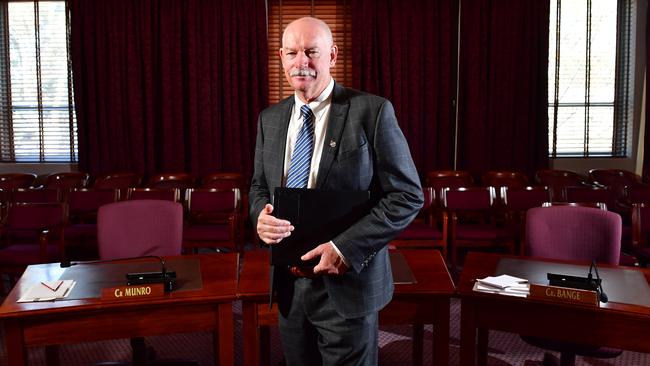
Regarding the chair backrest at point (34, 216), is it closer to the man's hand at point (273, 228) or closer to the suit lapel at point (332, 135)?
the man's hand at point (273, 228)

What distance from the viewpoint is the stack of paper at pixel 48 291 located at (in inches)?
95.7

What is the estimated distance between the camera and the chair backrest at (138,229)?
3.25 m

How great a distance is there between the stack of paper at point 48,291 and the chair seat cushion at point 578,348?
6.54ft

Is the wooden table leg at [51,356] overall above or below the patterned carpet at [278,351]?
above

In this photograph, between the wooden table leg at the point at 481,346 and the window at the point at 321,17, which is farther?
the window at the point at 321,17

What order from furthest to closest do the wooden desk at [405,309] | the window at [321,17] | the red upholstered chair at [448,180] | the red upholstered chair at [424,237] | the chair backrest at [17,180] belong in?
the window at [321,17], the chair backrest at [17,180], the red upholstered chair at [448,180], the red upholstered chair at [424,237], the wooden desk at [405,309]

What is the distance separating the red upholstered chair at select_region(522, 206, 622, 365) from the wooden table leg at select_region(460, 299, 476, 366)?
2.90 feet

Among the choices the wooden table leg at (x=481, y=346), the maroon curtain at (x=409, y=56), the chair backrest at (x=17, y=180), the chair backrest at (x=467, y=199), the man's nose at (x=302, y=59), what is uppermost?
the maroon curtain at (x=409, y=56)

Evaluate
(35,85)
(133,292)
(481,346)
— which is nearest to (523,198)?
(481,346)

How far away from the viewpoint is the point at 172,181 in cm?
688

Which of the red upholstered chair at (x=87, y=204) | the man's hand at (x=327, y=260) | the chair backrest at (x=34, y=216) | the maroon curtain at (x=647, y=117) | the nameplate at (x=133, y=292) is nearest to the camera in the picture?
the man's hand at (x=327, y=260)

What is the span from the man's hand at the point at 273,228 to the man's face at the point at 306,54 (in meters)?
0.40

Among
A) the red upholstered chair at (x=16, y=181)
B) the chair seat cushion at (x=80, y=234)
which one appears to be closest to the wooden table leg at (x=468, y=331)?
the chair seat cushion at (x=80, y=234)

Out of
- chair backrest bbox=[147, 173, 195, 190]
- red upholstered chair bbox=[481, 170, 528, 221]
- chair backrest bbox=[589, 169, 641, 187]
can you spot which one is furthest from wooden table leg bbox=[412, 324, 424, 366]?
chair backrest bbox=[589, 169, 641, 187]
